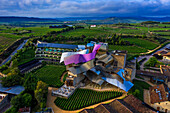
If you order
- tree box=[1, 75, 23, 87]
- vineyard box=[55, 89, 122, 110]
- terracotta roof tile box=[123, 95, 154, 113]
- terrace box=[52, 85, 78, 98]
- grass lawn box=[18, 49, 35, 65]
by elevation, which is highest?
grass lawn box=[18, 49, 35, 65]

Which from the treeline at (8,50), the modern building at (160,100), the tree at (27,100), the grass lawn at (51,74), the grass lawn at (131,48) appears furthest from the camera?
the grass lawn at (131,48)

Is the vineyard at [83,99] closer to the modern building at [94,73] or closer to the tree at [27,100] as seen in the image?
the modern building at [94,73]

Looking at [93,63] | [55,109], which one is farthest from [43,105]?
[93,63]

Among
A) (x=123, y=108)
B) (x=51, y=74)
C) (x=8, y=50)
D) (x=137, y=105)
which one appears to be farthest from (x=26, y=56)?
(x=137, y=105)

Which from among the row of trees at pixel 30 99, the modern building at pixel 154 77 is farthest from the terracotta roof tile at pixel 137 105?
the row of trees at pixel 30 99

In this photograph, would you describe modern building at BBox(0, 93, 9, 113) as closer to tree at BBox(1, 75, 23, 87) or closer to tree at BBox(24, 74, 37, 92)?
tree at BBox(1, 75, 23, 87)

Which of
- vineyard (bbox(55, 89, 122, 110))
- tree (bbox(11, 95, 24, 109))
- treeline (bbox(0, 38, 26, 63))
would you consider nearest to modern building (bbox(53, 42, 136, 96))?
vineyard (bbox(55, 89, 122, 110))

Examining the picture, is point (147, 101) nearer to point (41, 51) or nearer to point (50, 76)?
point (50, 76)
